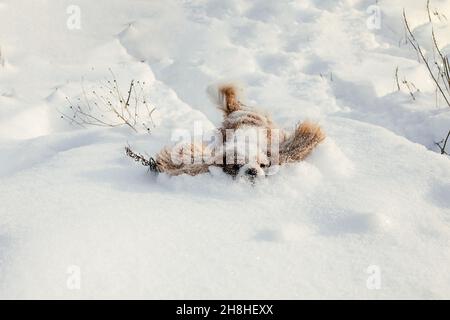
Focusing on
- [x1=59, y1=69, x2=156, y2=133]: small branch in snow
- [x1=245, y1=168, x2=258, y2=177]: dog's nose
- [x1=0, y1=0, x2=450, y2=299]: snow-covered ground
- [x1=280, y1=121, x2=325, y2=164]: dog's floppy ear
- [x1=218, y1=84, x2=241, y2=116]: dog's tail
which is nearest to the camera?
[x1=0, y1=0, x2=450, y2=299]: snow-covered ground

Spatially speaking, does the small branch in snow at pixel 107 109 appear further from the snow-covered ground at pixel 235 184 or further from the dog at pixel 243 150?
the dog at pixel 243 150

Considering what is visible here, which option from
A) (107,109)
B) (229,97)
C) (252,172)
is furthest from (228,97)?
(107,109)

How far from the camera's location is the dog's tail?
2766mm

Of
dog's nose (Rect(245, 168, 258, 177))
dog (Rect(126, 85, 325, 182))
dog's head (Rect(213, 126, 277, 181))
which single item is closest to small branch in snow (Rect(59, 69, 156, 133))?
dog (Rect(126, 85, 325, 182))

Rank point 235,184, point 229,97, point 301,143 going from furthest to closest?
point 229,97 → point 301,143 → point 235,184

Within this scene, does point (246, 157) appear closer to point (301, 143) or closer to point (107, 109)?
point (301, 143)

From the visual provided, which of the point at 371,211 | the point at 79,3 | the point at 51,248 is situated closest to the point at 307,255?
the point at 371,211

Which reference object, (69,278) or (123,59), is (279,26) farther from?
(69,278)

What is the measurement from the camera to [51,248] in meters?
1.78

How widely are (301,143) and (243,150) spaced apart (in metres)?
0.29

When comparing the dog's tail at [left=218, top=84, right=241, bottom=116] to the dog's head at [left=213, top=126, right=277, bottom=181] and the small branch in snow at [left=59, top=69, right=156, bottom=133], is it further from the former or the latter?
the small branch in snow at [left=59, top=69, right=156, bottom=133]

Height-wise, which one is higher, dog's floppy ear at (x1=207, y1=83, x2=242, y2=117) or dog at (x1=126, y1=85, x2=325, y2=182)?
dog's floppy ear at (x1=207, y1=83, x2=242, y2=117)

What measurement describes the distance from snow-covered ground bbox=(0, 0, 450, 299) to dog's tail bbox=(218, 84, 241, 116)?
0.41 m

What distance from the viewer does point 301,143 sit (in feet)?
7.85
